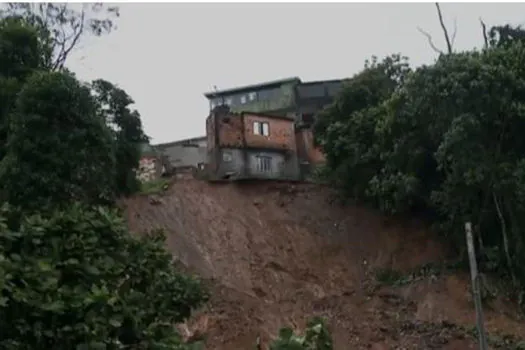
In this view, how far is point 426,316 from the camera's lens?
1955 centimetres

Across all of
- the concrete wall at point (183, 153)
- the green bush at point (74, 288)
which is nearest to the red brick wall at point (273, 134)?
the concrete wall at point (183, 153)

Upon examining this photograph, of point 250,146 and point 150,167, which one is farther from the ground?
point 250,146

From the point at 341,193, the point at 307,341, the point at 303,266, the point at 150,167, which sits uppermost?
the point at 150,167

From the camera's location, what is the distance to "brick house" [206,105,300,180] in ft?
94.0

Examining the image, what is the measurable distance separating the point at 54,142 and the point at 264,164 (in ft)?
46.4

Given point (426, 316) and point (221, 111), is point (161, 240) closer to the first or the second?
point (426, 316)

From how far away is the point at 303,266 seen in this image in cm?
2291

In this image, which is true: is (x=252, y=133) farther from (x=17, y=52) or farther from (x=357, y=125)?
(x=17, y=52)

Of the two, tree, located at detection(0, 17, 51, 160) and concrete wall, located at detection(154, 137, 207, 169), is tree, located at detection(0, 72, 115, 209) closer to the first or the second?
tree, located at detection(0, 17, 51, 160)

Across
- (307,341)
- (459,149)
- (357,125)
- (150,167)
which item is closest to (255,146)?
A: (150,167)

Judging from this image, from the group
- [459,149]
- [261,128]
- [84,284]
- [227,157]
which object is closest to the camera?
[84,284]

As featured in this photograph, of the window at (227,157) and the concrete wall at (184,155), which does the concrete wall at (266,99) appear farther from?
the window at (227,157)

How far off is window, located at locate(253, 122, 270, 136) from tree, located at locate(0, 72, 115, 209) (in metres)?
13.0

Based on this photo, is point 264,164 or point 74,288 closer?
point 74,288
